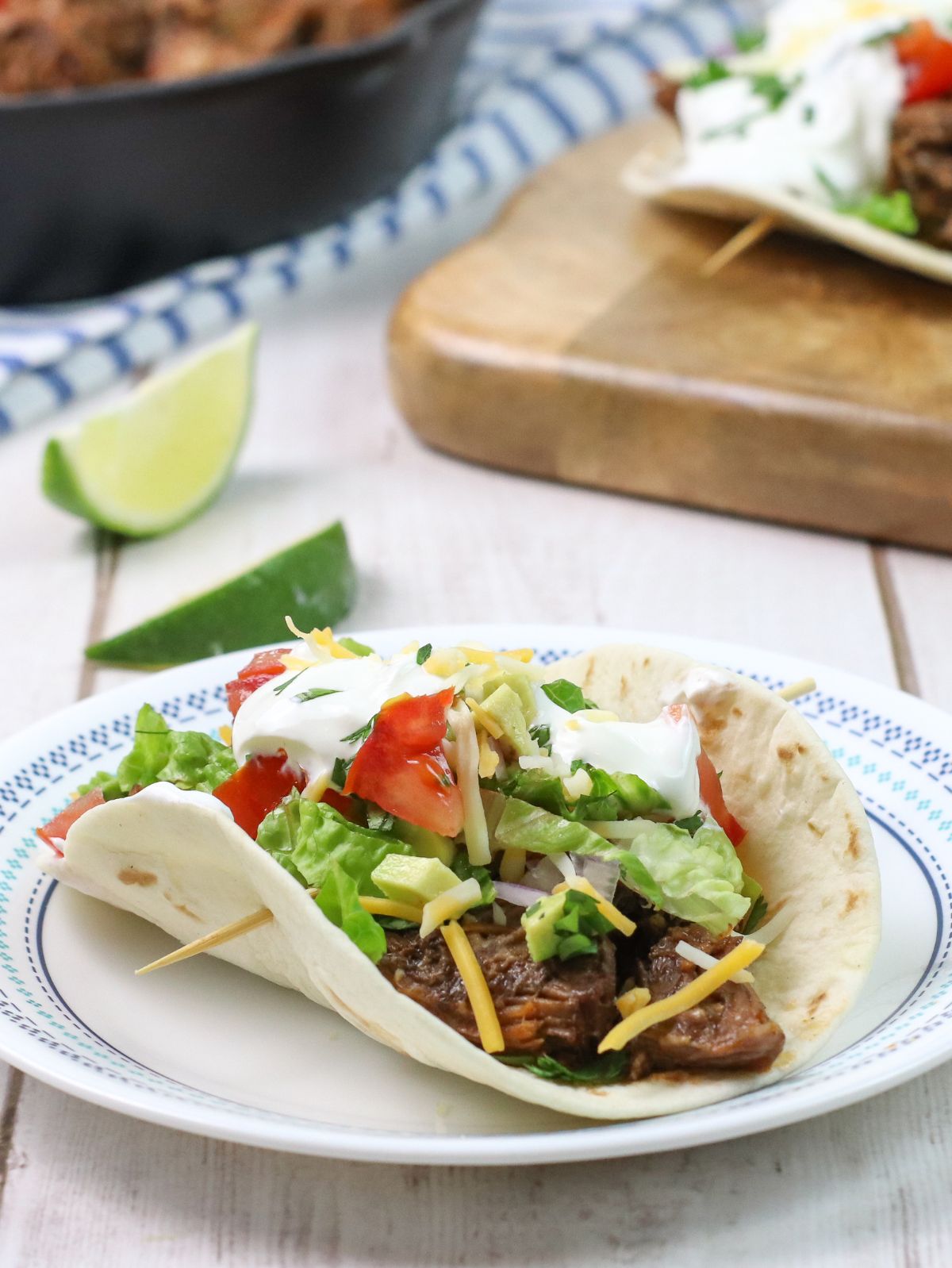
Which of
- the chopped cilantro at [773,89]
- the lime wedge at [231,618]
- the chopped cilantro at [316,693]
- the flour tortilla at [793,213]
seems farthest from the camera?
the chopped cilantro at [773,89]

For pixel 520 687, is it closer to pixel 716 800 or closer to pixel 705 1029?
pixel 716 800

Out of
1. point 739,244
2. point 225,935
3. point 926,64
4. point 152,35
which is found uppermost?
point 152,35

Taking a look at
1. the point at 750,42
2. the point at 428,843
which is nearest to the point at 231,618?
the point at 428,843

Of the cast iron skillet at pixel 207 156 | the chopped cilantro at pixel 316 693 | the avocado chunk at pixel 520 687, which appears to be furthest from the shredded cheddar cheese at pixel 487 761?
the cast iron skillet at pixel 207 156

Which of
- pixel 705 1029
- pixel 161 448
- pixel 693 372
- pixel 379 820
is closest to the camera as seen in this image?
pixel 705 1029

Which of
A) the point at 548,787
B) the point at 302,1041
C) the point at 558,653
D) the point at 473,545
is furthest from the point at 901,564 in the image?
the point at 302,1041

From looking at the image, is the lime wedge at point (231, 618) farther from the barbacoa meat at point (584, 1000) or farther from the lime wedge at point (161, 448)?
the barbacoa meat at point (584, 1000)

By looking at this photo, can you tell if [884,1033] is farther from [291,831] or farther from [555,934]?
[291,831]
